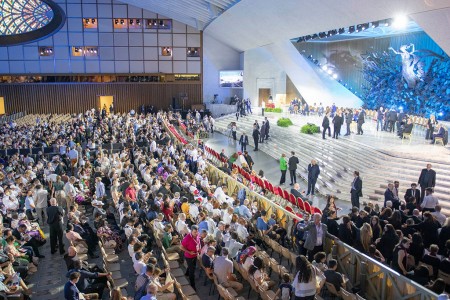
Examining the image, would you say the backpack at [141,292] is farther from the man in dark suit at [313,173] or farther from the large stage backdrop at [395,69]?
the large stage backdrop at [395,69]

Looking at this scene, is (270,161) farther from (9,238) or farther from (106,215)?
(9,238)

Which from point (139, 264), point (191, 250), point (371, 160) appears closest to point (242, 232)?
point (191, 250)

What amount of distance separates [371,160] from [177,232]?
7.77 m

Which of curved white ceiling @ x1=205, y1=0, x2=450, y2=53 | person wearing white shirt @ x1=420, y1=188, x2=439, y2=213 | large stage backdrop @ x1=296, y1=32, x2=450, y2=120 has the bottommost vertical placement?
person wearing white shirt @ x1=420, y1=188, x2=439, y2=213

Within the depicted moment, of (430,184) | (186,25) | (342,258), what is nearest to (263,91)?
(186,25)

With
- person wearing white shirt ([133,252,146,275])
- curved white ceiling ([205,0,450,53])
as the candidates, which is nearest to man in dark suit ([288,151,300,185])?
curved white ceiling ([205,0,450,53])

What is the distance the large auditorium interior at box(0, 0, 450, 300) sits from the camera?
673 cm

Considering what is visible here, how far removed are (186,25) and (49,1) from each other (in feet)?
33.1

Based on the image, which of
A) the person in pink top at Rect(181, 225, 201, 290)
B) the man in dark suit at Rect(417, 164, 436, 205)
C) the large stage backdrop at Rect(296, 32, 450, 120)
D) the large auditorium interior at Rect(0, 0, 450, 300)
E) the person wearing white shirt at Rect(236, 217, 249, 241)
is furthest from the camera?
the large stage backdrop at Rect(296, 32, 450, 120)

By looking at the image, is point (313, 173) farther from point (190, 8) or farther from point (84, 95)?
point (84, 95)

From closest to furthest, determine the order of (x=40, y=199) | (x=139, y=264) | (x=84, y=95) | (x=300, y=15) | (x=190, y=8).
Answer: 1. (x=139, y=264)
2. (x=40, y=199)
3. (x=300, y=15)
4. (x=190, y=8)
5. (x=84, y=95)

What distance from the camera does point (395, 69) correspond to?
23.6 metres

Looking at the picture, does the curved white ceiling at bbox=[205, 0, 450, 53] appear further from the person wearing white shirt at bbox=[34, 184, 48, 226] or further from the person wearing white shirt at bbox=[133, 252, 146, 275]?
the person wearing white shirt at bbox=[34, 184, 48, 226]

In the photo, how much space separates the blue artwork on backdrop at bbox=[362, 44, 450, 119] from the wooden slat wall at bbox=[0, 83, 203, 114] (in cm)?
1406
